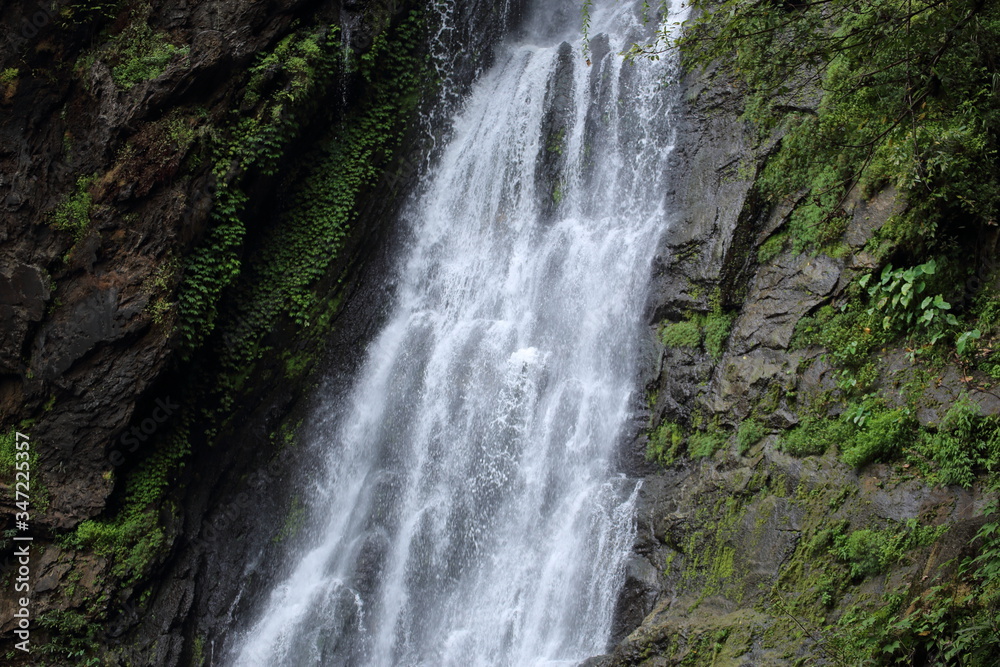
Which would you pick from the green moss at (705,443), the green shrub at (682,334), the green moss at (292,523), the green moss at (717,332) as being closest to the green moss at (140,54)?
the green moss at (292,523)

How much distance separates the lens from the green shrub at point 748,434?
25.0 ft

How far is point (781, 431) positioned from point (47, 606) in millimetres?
9107

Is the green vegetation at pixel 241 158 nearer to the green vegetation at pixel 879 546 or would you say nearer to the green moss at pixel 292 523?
the green moss at pixel 292 523

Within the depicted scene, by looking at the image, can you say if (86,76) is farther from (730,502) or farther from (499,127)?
(730,502)

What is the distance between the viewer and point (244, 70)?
10.2 metres

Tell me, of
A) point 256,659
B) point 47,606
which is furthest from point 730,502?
point 47,606

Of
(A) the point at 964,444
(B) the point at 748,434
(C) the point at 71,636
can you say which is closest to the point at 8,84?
(C) the point at 71,636

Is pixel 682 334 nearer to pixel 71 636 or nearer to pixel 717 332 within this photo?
pixel 717 332

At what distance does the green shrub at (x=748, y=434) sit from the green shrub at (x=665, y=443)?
0.83 meters

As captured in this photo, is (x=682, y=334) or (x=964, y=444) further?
(x=682, y=334)

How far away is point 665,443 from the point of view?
8562 millimetres

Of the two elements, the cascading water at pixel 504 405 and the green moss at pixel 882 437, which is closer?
the green moss at pixel 882 437

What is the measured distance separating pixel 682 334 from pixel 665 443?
148 cm

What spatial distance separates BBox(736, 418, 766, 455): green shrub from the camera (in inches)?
300
